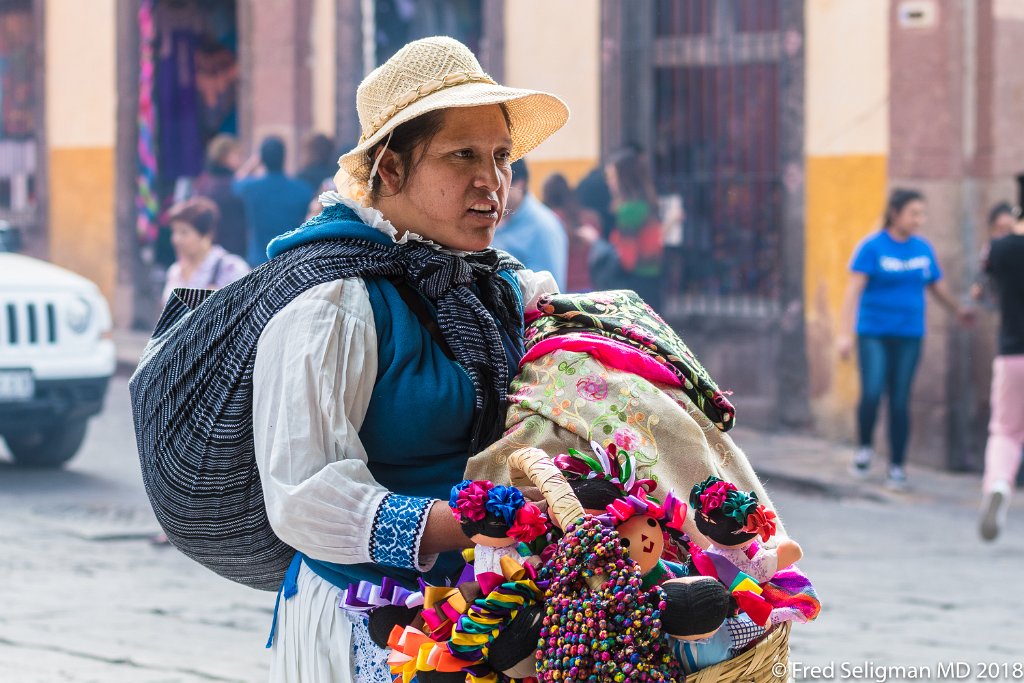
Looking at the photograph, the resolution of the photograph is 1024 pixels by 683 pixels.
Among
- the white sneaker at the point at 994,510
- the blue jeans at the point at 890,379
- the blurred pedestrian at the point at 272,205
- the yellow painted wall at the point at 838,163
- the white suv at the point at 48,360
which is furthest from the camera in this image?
the blurred pedestrian at the point at 272,205

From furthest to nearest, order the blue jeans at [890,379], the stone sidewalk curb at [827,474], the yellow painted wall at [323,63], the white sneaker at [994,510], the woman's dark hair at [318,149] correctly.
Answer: the yellow painted wall at [323,63] → the woman's dark hair at [318,149] → the blue jeans at [890,379] → the stone sidewalk curb at [827,474] → the white sneaker at [994,510]

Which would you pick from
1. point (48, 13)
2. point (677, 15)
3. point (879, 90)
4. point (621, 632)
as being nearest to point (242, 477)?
point (621, 632)

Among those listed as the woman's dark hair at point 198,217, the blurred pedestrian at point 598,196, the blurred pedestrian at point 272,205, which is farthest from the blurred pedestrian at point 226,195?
the woman's dark hair at point 198,217

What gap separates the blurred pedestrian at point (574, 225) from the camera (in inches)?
446

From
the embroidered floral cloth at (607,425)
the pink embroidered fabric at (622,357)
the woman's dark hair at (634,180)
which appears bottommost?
the embroidered floral cloth at (607,425)

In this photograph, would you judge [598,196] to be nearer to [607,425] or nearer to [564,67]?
[564,67]

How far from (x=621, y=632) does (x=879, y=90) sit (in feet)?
32.7

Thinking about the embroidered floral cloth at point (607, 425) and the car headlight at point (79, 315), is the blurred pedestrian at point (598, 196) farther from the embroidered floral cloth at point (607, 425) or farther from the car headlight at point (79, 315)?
the embroidered floral cloth at point (607, 425)

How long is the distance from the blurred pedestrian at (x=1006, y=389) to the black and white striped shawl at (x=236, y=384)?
6.36m

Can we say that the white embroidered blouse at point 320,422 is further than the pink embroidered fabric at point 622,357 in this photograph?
No

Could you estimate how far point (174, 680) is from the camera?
5.59 meters

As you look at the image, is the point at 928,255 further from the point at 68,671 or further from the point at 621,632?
the point at 621,632

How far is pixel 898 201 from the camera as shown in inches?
412

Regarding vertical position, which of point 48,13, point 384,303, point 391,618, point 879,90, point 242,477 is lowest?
point 391,618
